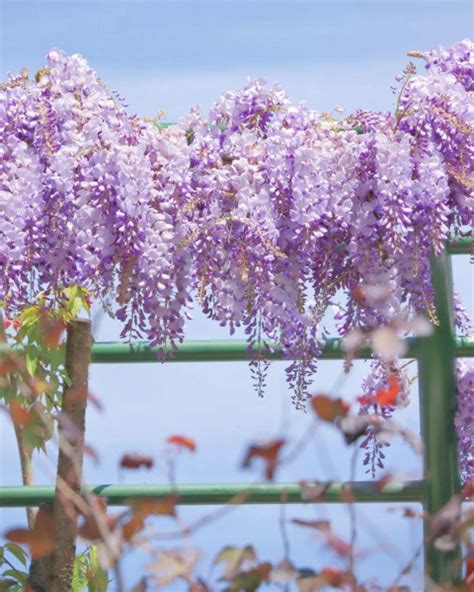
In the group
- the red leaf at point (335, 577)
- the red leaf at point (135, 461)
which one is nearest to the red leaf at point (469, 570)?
the red leaf at point (335, 577)

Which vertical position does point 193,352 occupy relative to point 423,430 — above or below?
above

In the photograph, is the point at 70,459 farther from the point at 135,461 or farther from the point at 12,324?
the point at 12,324

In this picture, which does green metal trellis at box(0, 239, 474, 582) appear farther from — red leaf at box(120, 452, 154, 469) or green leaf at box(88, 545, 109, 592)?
red leaf at box(120, 452, 154, 469)

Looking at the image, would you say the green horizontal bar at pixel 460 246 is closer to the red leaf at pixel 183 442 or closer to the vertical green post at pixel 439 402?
the vertical green post at pixel 439 402

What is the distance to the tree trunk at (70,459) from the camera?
1.77 meters

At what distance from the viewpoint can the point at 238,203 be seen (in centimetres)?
273

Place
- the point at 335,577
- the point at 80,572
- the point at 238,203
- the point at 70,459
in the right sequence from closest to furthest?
the point at 335,577, the point at 70,459, the point at 238,203, the point at 80,572

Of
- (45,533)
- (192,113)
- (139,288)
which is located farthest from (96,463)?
(192,113)

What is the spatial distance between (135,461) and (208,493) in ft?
6.39

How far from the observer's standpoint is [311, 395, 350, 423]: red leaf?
3.86 feet

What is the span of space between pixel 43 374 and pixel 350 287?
0.89 m

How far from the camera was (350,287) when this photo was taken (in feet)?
9.17

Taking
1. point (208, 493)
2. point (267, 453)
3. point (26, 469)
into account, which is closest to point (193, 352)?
point (208, 493)

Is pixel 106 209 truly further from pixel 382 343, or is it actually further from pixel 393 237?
pixel 382 343
